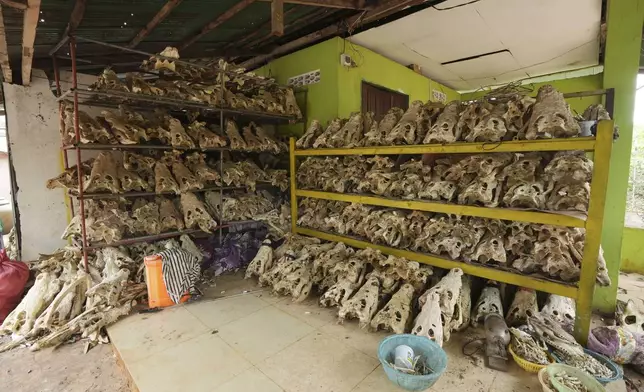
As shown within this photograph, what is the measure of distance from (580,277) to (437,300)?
1045mm

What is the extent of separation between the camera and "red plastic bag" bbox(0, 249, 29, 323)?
2943 mm

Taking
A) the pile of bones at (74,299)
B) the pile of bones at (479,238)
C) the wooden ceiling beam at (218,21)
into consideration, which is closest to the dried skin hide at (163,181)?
the pile of bones at (74,299)

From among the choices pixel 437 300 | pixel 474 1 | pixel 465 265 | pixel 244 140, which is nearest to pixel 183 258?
pixel 244 140

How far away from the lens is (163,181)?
3.62m

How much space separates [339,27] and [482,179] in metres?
2.88

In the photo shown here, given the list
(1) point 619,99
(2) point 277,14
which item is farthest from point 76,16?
(1) point 619,99

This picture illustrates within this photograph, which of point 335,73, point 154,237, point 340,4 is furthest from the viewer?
point 335,73

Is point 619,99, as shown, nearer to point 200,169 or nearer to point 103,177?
point 200,169

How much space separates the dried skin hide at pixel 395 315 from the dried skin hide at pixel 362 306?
8 centimetres

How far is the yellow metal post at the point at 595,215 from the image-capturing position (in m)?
1.99

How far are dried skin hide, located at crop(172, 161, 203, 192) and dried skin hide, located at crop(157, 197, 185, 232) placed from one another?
358 millimetres

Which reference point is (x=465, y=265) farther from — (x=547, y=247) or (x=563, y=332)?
(x=563, y=332)

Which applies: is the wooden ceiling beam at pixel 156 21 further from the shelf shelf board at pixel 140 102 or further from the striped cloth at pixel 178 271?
the striped cloth at pixel 178 271

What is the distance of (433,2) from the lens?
3.33 m
